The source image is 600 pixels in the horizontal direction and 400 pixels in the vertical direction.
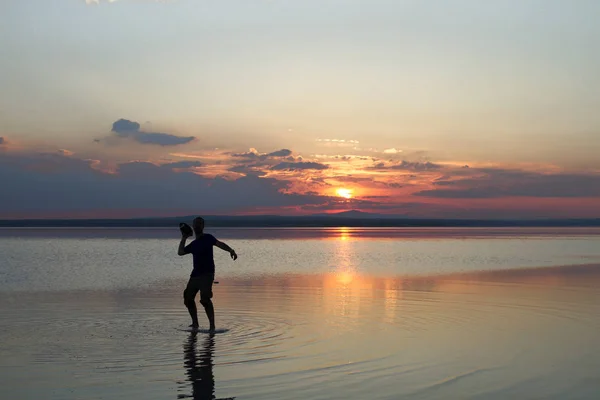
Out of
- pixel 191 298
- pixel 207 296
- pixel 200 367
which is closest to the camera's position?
pixel 200 367

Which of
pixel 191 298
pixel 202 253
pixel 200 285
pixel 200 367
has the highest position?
pixel 202 253

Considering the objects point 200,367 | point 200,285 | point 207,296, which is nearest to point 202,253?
point 200,285

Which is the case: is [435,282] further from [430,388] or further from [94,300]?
[430,388]

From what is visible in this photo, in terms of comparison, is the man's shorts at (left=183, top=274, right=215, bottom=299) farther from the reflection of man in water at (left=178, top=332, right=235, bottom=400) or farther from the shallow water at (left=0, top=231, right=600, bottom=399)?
the reflection of man in water at (left=178, top=332, right=235, bottom=400)

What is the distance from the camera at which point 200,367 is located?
975 cm

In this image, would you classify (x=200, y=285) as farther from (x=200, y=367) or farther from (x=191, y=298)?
(x=200, y=367)

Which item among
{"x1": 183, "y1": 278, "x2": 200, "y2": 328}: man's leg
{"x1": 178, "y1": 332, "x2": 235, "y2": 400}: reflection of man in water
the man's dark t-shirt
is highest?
the man's dark t-shirt

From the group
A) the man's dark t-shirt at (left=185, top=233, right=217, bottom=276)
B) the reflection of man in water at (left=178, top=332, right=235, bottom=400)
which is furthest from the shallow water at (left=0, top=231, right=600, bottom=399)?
the man's dark t-shirt at (left=185, top=233, right=217, bottom=276)

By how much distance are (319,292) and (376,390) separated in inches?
447

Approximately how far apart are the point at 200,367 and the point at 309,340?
2619 mm

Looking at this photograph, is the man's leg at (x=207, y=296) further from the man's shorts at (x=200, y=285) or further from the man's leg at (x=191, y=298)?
the man's leg at (x=191, y=298)

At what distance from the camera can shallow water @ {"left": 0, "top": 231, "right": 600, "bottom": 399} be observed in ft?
28.4

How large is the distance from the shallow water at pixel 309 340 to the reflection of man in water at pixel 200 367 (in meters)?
0.02

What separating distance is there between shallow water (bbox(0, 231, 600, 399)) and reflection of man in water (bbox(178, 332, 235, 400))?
0.02 metres
